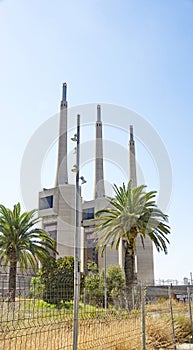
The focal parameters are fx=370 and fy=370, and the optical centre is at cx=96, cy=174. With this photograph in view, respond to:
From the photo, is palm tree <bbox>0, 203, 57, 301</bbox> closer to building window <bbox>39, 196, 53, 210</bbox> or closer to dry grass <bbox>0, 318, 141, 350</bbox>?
dry grass <bbox>0, 318, 141, 350</bbox>

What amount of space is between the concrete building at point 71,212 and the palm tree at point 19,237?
Answer: 111 ft

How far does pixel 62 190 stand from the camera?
62438 millimetres

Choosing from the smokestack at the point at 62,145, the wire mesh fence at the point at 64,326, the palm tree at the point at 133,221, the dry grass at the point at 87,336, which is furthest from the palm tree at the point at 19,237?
the smokestack at the point at 62,145

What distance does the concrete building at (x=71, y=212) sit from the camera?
6288 cm

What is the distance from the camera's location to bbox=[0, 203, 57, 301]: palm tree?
25609mm

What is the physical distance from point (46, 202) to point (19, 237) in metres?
43.0

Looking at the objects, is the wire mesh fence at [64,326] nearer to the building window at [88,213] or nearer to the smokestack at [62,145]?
the smokestack at [62,145]

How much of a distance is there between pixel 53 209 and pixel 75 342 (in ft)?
196

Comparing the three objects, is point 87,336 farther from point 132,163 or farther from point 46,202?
point 132,163

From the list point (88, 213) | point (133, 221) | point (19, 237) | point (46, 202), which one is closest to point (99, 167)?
point (88, 213)

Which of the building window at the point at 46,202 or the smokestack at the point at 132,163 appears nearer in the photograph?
the building window at the point at 46,202

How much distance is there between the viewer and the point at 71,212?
211 feet

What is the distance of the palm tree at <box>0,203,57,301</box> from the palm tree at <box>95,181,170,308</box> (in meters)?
5.23

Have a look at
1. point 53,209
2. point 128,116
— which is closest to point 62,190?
point 53,209
